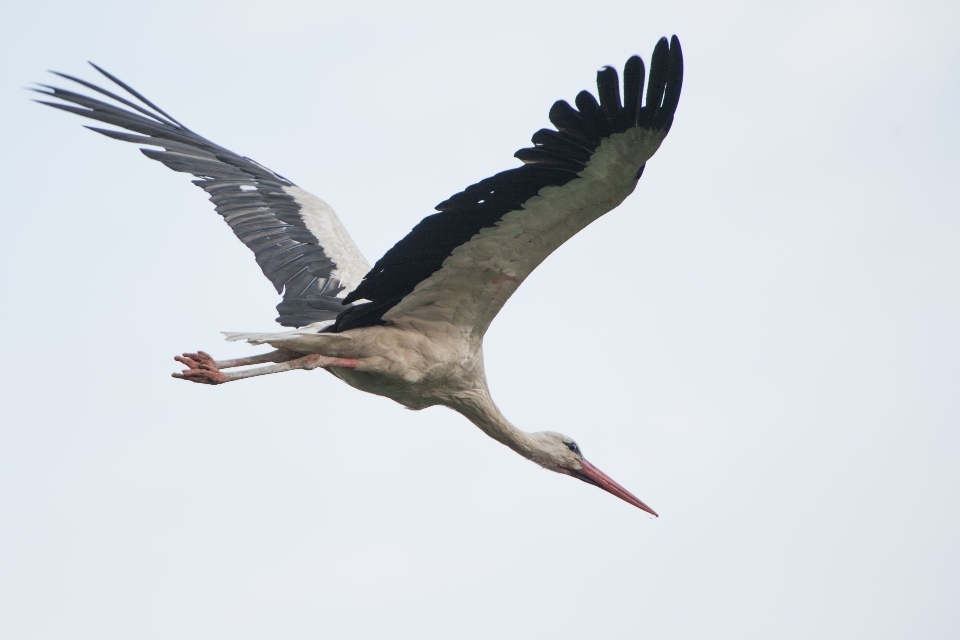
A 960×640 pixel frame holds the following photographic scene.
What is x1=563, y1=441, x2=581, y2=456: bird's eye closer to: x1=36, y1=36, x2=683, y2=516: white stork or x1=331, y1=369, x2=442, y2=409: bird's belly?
x1=36, y1=36, x2=683, y2=516: white stork

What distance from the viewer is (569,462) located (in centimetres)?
844

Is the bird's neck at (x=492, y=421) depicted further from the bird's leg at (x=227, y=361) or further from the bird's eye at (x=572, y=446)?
the bird's leg at (x=227, y=361)

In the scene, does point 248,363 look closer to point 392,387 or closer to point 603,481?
point 392,387

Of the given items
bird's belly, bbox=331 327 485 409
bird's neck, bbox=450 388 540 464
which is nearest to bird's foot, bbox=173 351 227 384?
bird's belly, bbox=331 327 485 409

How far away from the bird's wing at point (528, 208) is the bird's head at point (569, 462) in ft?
4.40

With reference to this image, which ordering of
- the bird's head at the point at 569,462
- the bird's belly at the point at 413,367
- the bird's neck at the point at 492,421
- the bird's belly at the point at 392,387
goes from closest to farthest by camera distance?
the bird's belly at the point at 413,367 → the bird's belly at the point at 392,387 → the bird's neck at the point at 492,421 → the bird's head at the point at 569,462

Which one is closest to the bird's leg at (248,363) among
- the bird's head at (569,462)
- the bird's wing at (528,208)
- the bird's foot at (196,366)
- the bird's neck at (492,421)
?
the bird's foot at (196,366)

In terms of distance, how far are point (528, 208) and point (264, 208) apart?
3.42 metres

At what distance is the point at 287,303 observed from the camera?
8273 mm

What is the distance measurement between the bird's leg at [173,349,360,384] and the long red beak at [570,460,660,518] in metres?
2.03

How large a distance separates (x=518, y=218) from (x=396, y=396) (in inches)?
71.8

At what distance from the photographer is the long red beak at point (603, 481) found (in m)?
8.52

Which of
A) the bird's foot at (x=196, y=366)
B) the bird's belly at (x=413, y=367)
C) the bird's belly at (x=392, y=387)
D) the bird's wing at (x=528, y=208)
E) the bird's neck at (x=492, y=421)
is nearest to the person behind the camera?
the bird's wing at (x=528, y=208)

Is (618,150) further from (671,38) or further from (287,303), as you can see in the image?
(287,303)
